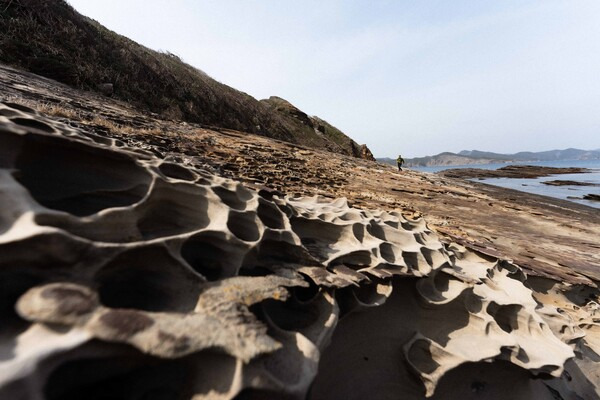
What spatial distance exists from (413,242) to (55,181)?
12.9 feet

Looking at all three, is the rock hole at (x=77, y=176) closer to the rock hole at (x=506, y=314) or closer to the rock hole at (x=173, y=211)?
the rock hole at (x=173, y=211)

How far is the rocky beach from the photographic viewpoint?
1442 millimetres

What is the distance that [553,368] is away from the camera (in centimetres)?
298

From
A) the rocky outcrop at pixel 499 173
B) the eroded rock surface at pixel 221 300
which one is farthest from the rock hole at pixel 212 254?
the rocky outcrop at pixel 499 173

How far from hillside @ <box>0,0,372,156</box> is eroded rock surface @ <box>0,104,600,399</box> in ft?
32.2

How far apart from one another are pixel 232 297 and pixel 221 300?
0.25 feet

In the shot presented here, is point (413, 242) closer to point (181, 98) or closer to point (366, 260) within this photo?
point (366, 260)

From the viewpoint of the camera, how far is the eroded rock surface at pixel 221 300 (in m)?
1.43

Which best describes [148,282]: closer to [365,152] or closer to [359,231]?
[359,231]

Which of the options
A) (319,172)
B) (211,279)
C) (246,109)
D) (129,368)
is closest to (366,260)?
(211,279)

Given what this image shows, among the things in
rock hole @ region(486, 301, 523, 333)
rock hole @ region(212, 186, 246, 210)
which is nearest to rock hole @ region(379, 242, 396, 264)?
rock hole @ region(486, 301, 523, 333)

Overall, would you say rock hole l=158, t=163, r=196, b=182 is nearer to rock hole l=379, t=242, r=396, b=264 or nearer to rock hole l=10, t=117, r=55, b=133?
rock hole l=10, t=117, r=55, b=133

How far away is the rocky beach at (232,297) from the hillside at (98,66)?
926cm

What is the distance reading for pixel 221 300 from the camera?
1846 millimetres
